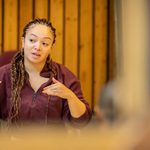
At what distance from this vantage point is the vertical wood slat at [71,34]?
2559 mm

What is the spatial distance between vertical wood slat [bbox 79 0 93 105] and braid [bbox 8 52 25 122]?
1.34m

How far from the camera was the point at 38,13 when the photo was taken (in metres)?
2.56

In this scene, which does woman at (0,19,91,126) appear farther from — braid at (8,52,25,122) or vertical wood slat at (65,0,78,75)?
vertical wood slat at (65,0,78,75)

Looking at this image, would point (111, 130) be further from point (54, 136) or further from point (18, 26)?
point (18, 26)

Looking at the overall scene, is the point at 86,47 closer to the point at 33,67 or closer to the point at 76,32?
the point at 76,32

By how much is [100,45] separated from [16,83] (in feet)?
4.71

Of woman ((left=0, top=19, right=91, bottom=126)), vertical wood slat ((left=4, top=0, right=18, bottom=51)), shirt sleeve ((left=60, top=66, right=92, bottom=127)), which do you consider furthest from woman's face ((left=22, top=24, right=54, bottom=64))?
vertical wood slat ((left=4, top=0, right=18, bottom=51))

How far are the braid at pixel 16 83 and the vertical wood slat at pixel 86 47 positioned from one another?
4.39 feet

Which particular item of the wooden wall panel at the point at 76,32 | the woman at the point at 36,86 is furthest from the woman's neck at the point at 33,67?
the wooden wall panel at the point at 76,32

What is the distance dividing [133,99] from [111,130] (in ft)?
0.10

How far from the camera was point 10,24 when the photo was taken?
2527mm

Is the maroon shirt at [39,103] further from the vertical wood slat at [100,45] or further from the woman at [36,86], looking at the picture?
the vertical wood slat at [100,45]

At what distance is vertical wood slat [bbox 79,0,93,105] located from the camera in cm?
257

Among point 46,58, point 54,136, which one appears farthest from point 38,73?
point 54,136
